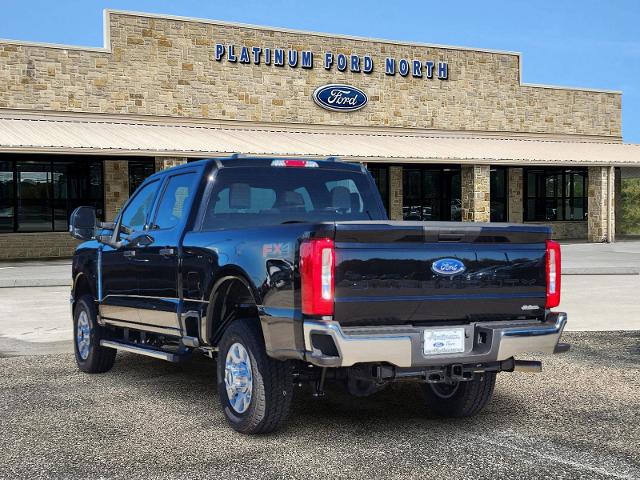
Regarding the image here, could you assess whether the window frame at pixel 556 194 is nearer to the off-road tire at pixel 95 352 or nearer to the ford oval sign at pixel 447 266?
the off-road tire at pixel 95 352

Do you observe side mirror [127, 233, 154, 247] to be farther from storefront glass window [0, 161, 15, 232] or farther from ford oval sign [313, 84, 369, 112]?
ford oval sign [313, 84, 369, 112]

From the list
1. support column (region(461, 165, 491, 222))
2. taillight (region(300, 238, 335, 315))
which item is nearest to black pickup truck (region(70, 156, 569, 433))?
taillight (region(300, 238, 335, 315))

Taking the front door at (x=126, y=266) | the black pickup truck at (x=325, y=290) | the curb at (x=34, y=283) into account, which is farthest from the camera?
the curb at (x=34, y=283)

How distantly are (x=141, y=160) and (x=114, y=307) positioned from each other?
22.7 meters

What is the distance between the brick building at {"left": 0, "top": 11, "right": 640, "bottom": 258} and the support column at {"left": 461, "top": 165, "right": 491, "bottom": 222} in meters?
0.05

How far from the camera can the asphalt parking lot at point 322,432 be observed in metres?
5.46

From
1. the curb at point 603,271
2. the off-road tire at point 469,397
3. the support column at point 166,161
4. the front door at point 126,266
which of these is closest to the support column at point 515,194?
the support column at point 166,161

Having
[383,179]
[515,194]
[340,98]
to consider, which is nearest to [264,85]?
[340,98]

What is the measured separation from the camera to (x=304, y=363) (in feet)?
20.5

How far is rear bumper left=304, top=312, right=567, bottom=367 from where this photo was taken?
217 inches

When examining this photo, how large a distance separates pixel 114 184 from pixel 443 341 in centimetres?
2570

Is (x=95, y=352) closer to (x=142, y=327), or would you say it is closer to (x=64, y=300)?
(x=142, y=327)

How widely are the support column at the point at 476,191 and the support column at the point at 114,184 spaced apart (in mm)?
11923

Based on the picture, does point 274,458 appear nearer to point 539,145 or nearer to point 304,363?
point 304,363
